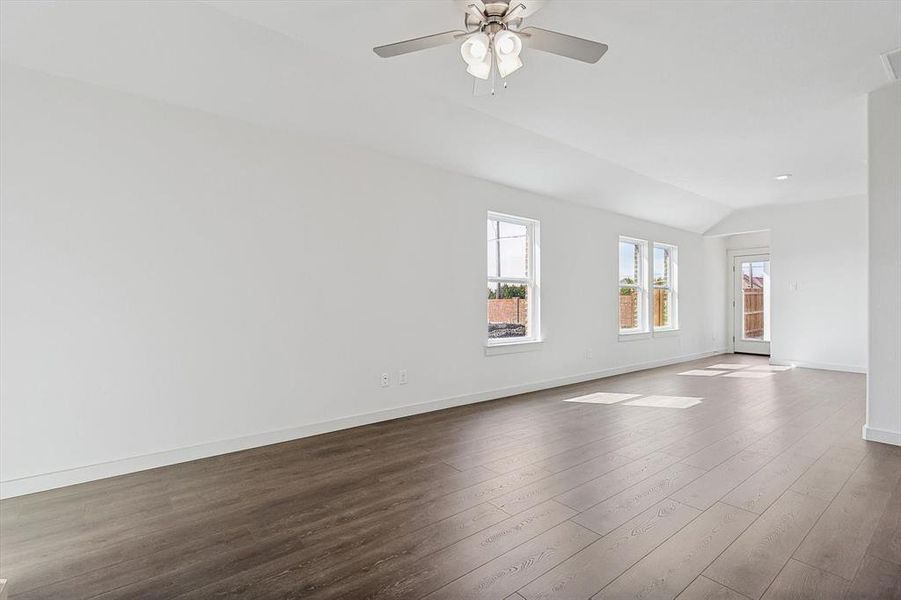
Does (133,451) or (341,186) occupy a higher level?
(341,186)

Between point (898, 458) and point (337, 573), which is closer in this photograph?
point (337, 573)

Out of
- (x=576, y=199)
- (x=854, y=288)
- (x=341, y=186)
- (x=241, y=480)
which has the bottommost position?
(x=241, y=480)

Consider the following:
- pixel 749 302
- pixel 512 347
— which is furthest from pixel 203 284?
pixel 749 302

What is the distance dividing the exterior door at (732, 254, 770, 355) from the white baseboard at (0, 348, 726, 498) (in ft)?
19.6

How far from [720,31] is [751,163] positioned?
3095mm

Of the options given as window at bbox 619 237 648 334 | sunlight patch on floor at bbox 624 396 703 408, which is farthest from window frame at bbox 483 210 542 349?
window at bbox 619 237 648 334

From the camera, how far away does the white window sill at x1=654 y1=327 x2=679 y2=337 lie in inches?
275

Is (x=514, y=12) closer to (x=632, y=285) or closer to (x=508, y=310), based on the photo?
(x=508, y=310)

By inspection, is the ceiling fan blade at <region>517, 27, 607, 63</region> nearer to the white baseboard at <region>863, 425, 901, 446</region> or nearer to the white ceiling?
the white ceiling

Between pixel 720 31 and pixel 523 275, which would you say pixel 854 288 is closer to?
pixel 523 275

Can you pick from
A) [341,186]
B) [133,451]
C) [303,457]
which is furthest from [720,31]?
[133,451]

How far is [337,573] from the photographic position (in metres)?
1.72

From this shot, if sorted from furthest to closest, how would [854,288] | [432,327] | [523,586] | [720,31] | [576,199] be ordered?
1. [854,288]
2. [576,199]
3. [432,327]
4. [720,31]
5. [523,586]

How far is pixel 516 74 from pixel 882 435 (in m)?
3.82
